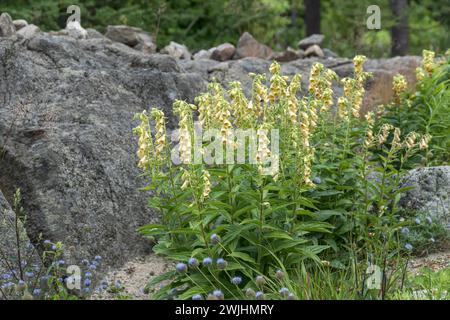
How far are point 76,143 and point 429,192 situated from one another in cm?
308

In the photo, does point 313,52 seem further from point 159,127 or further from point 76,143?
point 159,127

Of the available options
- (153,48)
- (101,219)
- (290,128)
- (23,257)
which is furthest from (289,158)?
(153,48)

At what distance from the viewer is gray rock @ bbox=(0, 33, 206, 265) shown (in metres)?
6.28

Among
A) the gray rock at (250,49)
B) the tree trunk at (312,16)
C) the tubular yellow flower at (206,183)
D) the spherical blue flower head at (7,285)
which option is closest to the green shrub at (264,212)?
the tubular yellow flower at (206,183)

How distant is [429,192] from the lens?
689 cm

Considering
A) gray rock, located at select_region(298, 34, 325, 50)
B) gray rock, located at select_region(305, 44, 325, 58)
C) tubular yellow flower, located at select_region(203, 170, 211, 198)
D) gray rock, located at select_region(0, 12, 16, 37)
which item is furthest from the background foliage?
tubular yellow flower, located at select_region(203, 170, 211, 198)

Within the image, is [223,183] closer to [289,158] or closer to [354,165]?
[289,158]

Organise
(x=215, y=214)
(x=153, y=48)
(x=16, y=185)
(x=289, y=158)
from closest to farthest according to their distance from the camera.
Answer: (x=215, y=214) < (x=289, y=158) < (x=16, y=185) < (x=153, y=48)

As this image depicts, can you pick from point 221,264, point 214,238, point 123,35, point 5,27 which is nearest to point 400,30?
point 123,35

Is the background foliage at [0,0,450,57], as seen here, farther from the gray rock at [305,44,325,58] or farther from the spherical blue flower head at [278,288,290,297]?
the spherical blue flower head at [278,288,290,297]

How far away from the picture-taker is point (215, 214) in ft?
17.9

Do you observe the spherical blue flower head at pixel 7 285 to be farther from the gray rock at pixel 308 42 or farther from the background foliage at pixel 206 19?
the gray rock at pixel 308 42

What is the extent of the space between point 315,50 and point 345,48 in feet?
9.17
